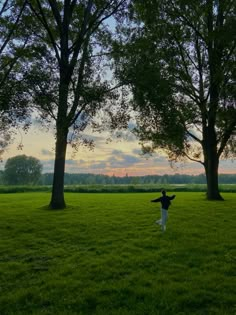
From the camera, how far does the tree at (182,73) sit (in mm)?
27438

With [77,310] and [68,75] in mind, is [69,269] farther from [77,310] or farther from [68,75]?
[68,75]

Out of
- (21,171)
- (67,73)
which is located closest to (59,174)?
(67,73)

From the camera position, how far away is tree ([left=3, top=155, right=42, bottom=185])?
6353 inches

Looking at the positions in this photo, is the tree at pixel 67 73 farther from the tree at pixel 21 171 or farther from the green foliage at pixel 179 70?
the tree at pixel 21 171

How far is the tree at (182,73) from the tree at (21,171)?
126 metres

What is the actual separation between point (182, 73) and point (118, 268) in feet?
104

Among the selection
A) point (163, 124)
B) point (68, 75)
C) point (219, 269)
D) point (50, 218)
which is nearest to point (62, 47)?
point (68, 75)

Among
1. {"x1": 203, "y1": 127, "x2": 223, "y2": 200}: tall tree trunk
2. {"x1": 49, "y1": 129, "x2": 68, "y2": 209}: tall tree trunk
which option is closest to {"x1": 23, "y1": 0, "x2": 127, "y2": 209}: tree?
{"x1": 49, "y1": 129, "x2": 68, "y2": 209}: tall tree trunk

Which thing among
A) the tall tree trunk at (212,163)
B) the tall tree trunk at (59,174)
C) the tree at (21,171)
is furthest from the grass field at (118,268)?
the tree at (21,171)

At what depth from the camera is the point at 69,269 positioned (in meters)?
13.8

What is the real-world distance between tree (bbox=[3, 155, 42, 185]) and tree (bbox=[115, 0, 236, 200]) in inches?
4954

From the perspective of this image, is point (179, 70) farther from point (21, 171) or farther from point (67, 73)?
point (21, 171)

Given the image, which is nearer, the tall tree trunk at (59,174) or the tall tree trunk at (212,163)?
the tall tree trunk at (59,174)

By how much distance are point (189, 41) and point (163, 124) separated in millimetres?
20329
